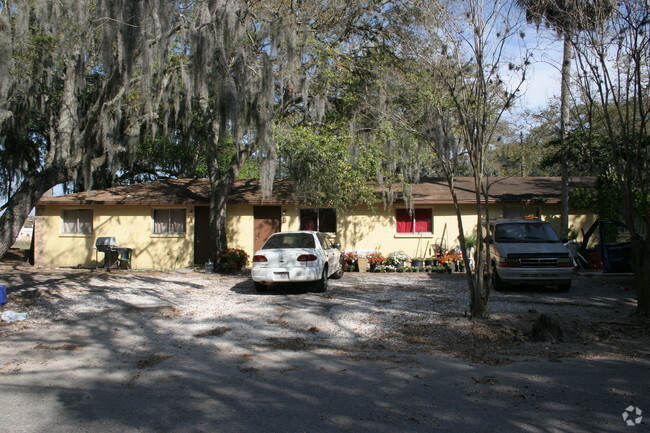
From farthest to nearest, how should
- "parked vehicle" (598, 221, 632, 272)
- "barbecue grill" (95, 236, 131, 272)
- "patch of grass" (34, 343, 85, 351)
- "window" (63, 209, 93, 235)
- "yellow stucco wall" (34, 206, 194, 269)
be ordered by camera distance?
1. "window" (63, 209, 93, 235)
2. "yellow stucco wall" (34, 206, 194, 269)
3. "barbecue grill" (95, 236, 131, 272)
4. "parked vehicle" (598, 221, 632, 272)
5. "patch of grass" (34, 343, 85, 351)

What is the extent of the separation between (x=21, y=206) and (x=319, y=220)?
426 inches

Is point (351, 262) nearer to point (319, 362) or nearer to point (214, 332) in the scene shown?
point (214, 332)

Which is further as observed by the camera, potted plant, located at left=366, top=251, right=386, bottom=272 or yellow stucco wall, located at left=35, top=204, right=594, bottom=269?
yellow stucco wall, located at left=35, top=204, right=594, bottom=269

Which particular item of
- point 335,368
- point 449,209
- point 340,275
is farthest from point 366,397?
point 449,209

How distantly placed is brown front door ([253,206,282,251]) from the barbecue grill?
16.1 feet

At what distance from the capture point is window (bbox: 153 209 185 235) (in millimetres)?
19891

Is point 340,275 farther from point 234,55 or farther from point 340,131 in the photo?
point 234,55

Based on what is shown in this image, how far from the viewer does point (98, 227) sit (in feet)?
65.4

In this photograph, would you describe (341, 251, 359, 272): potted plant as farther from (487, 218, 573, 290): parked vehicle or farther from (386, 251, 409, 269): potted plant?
(487, 218, 573, 290): parked vehicle

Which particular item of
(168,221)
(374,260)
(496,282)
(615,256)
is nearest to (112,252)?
(168,221)

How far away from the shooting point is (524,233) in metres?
13.0

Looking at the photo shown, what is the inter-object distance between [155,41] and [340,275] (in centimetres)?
881

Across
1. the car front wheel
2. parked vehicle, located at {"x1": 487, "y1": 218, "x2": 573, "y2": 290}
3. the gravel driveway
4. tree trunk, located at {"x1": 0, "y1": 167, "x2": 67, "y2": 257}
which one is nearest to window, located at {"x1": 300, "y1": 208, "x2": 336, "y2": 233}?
the car front wheel

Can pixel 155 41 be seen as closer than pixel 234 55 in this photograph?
Yes
